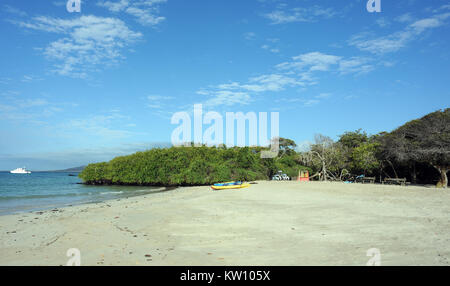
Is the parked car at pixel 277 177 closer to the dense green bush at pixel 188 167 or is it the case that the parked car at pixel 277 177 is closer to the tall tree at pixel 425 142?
the dense green bush at pixel 188 167

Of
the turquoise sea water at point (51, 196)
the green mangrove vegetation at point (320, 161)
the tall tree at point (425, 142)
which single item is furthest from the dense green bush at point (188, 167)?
the tall tree at point (425, 142)

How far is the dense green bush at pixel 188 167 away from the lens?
43.2 meters

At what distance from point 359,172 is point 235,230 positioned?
36.9 m

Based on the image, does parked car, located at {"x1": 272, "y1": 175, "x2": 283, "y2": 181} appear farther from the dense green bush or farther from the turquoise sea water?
the turquoise sea water

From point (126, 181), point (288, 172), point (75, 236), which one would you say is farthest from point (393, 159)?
point (126, 181)

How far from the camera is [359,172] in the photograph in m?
40.6

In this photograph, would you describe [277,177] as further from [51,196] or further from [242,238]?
[242,238]

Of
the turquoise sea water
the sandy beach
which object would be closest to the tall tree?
the sandy beach

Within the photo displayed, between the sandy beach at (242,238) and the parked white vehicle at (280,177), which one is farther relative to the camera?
the parked white vehicle at (280,177)

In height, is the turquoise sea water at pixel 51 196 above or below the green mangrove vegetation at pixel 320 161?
below

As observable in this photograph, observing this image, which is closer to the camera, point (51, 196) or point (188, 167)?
point (51, 196)

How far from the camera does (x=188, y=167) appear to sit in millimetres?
44688

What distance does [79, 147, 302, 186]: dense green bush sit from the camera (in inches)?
1699

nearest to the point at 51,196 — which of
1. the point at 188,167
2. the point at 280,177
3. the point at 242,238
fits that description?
the point at 188,167
